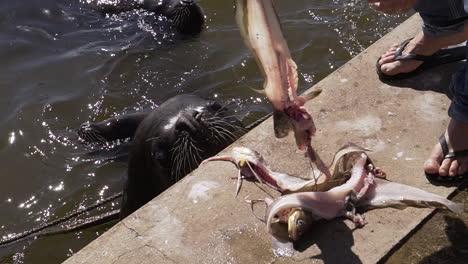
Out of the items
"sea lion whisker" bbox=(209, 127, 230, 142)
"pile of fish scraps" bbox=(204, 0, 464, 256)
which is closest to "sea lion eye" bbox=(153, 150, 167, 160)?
"sea lion whisker" bbox=(209, 127, 230, 142)

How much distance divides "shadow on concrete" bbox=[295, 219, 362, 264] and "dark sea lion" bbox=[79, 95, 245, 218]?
1489 millimetres

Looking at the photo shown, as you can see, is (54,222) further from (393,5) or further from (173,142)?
(393,5)

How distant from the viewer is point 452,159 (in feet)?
10.5

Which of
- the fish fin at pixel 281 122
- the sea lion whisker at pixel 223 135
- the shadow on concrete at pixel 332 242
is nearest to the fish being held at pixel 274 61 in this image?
the fish fin at pixel 281 122

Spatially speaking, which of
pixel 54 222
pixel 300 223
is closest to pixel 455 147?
pixel 300 223

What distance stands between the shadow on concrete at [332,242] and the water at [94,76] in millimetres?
2452

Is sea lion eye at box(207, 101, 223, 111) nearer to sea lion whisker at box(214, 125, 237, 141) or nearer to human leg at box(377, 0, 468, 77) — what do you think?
sea lion whisker at box(214, 125, 237, 141)

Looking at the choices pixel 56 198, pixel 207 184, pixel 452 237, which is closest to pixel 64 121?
pixel 56 198

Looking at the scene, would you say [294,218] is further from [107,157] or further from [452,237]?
[107,157]

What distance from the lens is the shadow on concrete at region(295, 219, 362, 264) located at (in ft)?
9.45

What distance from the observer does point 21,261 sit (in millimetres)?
4836

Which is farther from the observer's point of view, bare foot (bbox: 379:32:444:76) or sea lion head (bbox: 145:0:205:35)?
sea lion head (bbox: 145:0:205:35)

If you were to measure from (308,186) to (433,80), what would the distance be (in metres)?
1.32

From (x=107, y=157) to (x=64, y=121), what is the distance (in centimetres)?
86
